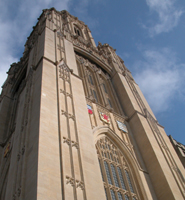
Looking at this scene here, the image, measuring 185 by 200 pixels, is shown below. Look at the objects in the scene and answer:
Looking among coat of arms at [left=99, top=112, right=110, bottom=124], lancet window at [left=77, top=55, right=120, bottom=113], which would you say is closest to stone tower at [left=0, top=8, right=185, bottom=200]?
coat of arms at [left=99, top=112, right=110, bottom=124]

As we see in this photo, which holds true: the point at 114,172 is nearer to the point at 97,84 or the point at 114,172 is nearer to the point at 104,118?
the point at 104,118

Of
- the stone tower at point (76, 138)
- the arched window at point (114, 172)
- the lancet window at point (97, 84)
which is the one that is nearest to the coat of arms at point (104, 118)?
the stone tower at point (76, 138)

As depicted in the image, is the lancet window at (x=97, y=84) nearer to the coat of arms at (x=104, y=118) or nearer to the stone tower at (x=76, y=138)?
the stone tower at (x=76, y=138)

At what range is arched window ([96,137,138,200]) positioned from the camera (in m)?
14.5

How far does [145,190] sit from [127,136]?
5180mm

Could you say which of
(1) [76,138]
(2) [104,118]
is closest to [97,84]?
(2) [104,118]

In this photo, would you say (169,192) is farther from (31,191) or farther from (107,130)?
(31,191)

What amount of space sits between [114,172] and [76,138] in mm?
4611

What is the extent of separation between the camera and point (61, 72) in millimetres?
17609

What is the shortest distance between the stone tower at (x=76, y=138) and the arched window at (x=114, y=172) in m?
0.06

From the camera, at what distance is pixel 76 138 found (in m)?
13.0

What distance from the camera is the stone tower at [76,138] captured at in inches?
420

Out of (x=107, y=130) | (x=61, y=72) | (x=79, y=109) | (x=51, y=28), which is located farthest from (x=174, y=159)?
(x=51, y=28)

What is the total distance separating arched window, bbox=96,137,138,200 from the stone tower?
6 cm
